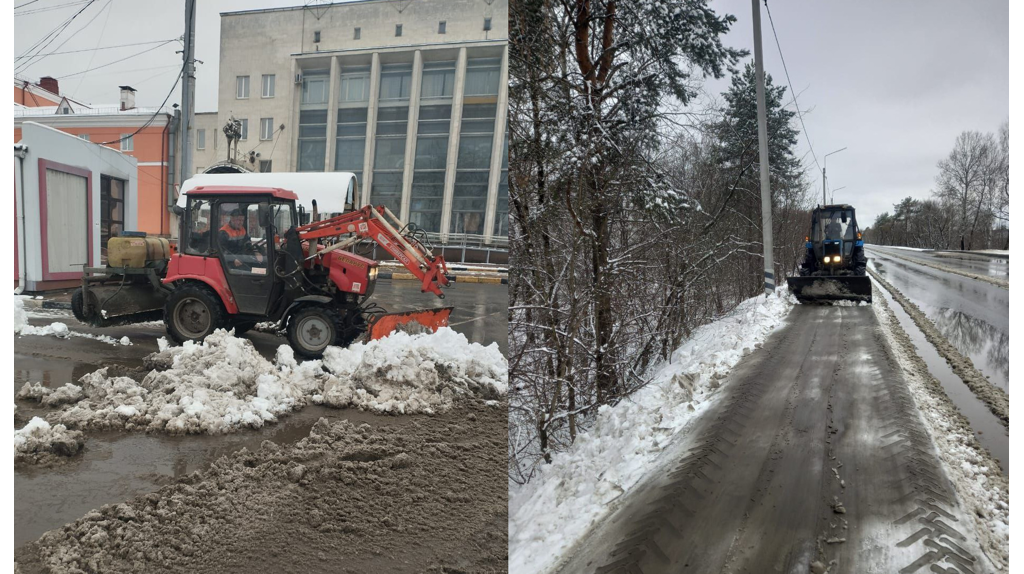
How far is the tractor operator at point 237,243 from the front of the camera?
216 cm

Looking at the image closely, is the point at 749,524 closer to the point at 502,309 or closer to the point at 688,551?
the point at 688,551

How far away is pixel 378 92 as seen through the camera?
2037mm

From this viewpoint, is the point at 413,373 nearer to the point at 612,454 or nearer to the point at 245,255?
the point at 245,255

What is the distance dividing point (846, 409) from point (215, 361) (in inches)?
142

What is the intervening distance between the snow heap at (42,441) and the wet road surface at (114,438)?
0.03 metres

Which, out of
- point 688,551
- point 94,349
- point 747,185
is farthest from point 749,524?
point 747,185

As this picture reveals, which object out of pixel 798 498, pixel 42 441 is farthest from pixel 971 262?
pixel 42 441

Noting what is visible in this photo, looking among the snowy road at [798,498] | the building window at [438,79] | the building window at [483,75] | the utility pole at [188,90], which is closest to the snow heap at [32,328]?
the utility pole at [188,90]

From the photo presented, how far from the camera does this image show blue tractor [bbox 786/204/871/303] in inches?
396

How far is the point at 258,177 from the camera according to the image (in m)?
2.14

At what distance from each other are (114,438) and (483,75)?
1657 millimetres

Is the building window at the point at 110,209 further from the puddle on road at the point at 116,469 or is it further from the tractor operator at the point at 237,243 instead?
the puddle on road at the point at 116,469

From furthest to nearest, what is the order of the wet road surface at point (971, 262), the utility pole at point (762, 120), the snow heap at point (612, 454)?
the utility pole at point (762, 120) < the wet road surface at point (971, 262) < the snow heap at point (612, 454)

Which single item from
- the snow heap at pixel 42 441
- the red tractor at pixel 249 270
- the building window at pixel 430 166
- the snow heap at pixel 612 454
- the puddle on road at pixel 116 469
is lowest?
the snow heap at pixel 612 454
